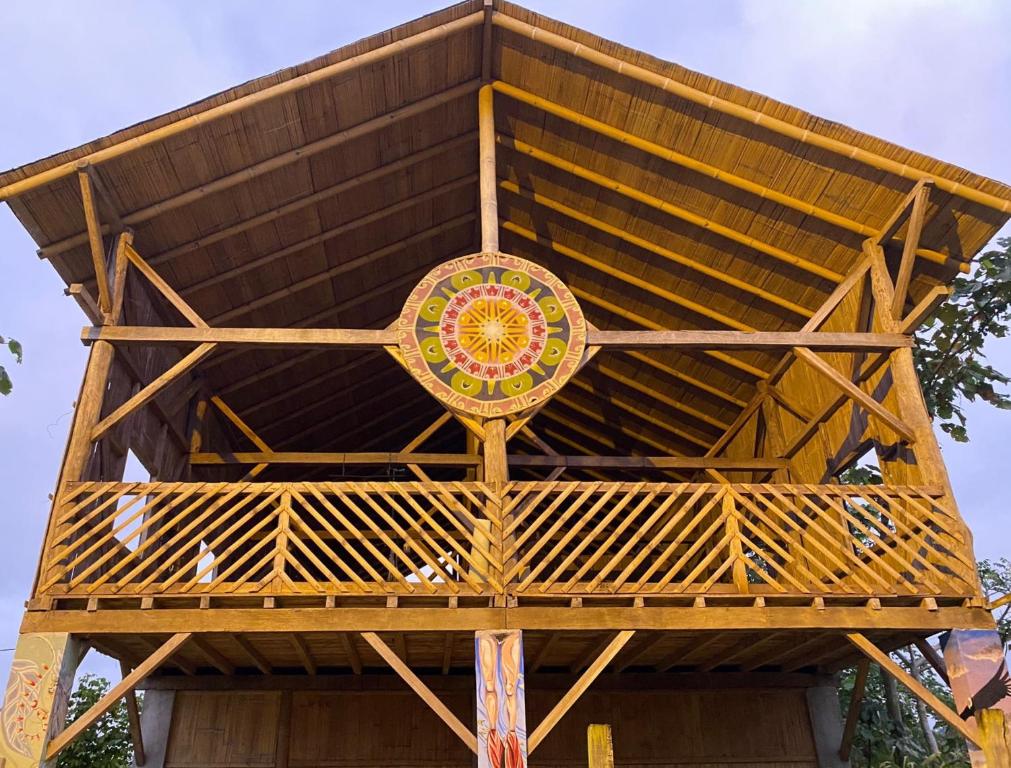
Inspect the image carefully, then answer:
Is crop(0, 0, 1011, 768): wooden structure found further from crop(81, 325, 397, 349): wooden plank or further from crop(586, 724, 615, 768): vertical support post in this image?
crop(586, 724, 615, 768): vertical support post

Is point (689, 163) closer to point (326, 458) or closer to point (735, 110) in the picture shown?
point (735, 110)

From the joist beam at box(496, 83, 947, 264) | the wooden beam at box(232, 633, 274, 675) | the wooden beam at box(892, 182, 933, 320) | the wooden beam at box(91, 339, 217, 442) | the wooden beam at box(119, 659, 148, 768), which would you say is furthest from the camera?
the wooden beam at box(119, 659, 148, 768)

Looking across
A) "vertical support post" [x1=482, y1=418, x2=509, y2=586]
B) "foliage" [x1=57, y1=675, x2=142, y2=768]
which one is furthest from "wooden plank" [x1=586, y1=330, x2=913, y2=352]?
"foliage" [x1=57, y1=675, x2=142, y2=768]

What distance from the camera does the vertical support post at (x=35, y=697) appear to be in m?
6.54

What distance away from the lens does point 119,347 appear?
8516 mm

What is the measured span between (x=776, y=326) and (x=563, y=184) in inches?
123

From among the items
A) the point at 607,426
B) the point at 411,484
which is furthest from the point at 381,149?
the point at 607,426

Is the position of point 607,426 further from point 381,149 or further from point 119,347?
point 119,347

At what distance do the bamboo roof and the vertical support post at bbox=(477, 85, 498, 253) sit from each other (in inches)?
9.5

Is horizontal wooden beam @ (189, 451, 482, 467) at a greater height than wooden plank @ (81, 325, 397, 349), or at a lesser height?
greater

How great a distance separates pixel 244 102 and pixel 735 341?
204 inches

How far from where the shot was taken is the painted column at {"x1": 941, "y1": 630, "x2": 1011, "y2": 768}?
7.14m

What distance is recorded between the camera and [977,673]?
7.22 metres

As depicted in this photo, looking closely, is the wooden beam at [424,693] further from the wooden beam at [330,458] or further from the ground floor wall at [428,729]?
the wooden beam at [330,458]
